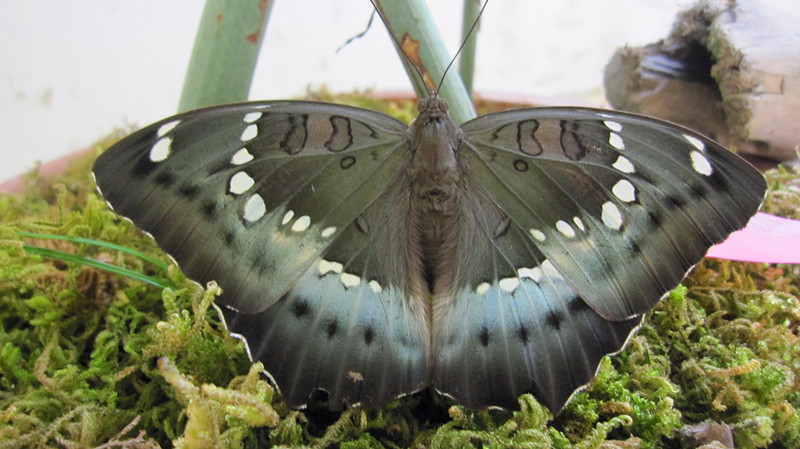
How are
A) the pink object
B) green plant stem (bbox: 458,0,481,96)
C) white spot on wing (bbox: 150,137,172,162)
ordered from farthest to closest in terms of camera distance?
1. green plant stem (bbox: 458,0,481,96)
2. the pink object
3. white spot on wing (bbox: 150,137,172,162)

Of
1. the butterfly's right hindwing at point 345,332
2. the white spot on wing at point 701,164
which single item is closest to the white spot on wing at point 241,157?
the butterfly's right hindwing at point 345,332

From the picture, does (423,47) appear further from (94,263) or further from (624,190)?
(94,263)

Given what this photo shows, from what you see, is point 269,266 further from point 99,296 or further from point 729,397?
point 729,397

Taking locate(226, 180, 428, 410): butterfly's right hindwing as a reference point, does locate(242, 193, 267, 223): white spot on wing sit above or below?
above

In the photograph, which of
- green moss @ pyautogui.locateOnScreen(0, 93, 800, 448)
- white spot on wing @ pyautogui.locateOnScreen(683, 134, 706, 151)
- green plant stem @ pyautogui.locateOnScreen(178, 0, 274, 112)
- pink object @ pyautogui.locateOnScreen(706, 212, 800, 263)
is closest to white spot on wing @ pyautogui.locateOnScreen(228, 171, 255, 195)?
green moss @ pyautogui.locateOnScreen(0, 93, 800, 448)

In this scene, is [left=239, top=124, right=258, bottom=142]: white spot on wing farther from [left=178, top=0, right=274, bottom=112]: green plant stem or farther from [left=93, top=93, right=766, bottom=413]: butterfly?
[left=178, top=0, right=274, bottom=112]: green plant stem

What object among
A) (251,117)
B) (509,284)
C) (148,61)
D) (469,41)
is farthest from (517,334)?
(148,61)
